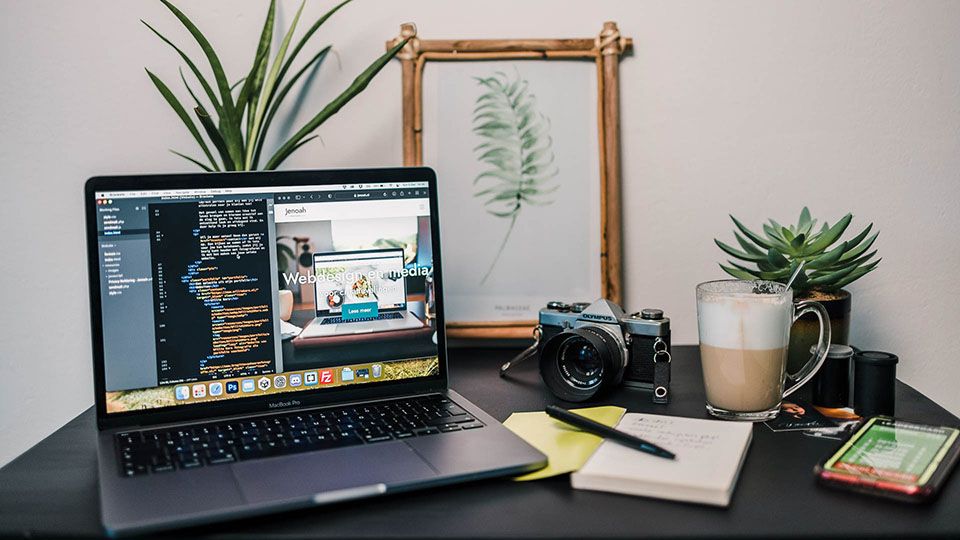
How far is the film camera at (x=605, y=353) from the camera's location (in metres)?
0.94

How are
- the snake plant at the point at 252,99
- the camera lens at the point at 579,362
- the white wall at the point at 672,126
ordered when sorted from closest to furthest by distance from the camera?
1. the camera lens at the point at 579,362
2. the snake plant at the point at 252,99
3. the white wall at the point at 672,126

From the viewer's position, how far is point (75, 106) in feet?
3.84

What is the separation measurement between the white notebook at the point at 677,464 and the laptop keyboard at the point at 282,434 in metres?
0.17

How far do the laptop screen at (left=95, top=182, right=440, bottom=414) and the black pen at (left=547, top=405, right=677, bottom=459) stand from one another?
206 mm

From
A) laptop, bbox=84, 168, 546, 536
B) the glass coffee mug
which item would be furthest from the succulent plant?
laptop, bbox=84, 168, 546, 536

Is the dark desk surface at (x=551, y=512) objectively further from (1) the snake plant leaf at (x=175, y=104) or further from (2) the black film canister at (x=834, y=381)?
(1) the snake plant leaf at (x=175, y=104)

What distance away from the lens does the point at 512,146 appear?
1.19 metres

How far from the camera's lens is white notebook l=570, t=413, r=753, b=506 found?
0.66 m

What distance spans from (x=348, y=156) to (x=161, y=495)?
653mm

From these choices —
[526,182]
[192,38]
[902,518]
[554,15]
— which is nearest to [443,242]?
[526,182]

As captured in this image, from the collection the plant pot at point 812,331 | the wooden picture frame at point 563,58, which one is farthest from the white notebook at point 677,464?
the wooden picture frame at point 563,58

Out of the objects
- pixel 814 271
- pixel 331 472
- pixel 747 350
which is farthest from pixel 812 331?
pixel 331 472

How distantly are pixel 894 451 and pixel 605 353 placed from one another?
1.03 ft

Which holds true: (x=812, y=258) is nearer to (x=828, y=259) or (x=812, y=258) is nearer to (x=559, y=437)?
(x=828, y=259)
